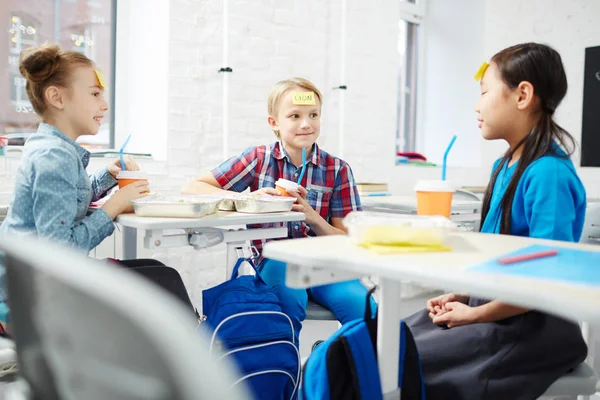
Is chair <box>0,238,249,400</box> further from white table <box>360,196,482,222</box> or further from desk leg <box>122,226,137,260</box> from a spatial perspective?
white table <box>360,196,482,222</box>

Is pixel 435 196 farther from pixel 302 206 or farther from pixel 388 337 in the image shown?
pixel 302 206

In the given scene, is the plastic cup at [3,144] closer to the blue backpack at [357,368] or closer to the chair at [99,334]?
the blue backpack at [357,368]

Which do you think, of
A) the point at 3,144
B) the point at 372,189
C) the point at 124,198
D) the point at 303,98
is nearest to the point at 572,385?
the point at 124,198

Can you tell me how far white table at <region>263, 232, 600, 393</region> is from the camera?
0.60 metres

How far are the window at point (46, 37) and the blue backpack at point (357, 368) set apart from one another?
2.03 metres

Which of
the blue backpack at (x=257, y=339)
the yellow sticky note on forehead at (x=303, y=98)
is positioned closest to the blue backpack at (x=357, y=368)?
the blue backpack at (x=257, y=339)

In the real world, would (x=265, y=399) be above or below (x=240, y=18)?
below

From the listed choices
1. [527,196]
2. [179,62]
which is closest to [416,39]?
[179,62]

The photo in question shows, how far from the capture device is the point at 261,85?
3049 mm

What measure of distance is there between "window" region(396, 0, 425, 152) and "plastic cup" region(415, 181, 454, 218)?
3.36 m

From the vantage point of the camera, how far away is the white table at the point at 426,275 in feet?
1.97

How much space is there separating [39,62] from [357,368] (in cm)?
125

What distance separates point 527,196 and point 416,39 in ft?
12.0

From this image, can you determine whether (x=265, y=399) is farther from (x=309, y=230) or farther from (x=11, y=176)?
(x=11, y=176)
